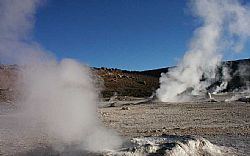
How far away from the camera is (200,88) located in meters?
41.7

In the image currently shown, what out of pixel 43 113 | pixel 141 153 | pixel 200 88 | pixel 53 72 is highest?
pixel 200 88

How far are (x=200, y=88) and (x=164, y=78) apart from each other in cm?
514

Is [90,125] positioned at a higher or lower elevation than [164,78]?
lower

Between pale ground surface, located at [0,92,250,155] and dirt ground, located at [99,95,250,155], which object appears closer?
pale ground surface, located at [0,92,250,155]

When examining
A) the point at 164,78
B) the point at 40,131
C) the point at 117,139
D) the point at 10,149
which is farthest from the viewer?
the point at 164,78

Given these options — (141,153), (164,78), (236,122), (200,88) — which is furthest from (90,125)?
(200,88)

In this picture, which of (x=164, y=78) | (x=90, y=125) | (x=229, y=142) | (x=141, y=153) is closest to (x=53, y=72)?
(x=90, y=125)

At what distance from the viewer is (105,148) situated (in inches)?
401

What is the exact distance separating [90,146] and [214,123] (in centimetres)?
842

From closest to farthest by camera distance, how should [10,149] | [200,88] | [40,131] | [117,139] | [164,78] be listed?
1. [117,139]
2. [10,149]
3. [40,131]
4. [164,78]
5. [200,88]

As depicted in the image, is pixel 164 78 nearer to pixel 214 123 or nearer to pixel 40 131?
pixel 214 123

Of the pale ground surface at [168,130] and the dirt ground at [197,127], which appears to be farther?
the dirt ground at [197,127]

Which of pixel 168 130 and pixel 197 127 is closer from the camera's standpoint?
pixel 168 130

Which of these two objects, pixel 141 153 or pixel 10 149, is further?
pixel 10 149
